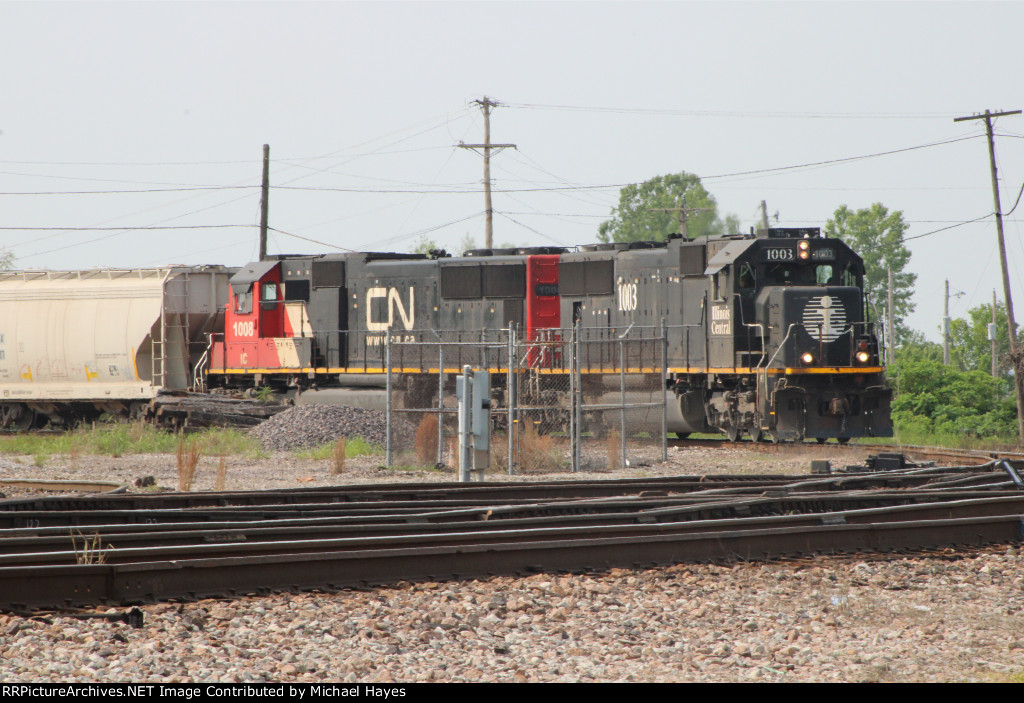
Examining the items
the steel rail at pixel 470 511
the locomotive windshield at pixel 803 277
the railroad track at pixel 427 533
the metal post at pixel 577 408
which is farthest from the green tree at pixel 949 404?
the steel rail at pixel 470 511

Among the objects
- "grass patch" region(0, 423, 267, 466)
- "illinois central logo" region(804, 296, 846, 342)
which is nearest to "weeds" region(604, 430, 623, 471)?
"illinois central logo" region(804, 296, 846, 342)

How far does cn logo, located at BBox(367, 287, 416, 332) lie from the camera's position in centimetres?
2312

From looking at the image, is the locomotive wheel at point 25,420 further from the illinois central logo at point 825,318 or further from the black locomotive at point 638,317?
the illinois central logo at point 825,318

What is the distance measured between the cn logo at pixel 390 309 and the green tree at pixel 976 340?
1700 inches

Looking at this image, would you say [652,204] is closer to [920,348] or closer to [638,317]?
[920,348]

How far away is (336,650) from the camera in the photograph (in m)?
5.64

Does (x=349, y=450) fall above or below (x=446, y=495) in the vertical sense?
above

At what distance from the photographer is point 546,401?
1992 centimetres

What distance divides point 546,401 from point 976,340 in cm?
4580

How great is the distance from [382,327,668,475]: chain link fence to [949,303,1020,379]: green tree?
43.3 m

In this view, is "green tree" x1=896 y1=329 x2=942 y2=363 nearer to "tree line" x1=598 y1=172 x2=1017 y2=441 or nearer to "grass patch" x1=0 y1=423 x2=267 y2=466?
"tree line" x1=598 y1=172 x2=1017 y2=441

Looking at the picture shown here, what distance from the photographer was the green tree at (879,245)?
212 ft

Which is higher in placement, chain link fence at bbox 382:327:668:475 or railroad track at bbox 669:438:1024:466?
chain link fence at bbox 382:327:668:475

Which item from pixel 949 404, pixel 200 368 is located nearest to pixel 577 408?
pixel 200 368
